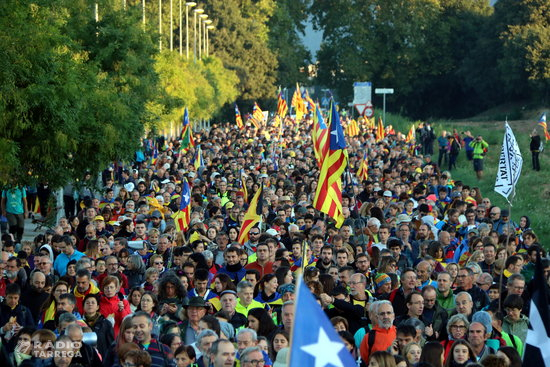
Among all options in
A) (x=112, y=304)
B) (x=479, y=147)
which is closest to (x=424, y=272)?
(x=112, y=304)

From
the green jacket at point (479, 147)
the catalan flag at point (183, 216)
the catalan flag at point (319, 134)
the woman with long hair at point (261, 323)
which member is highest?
the catalan flag at point (319, 134)

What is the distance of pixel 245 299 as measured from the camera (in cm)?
1145

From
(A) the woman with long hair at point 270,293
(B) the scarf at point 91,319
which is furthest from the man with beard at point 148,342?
(A) the woman with long hair at point 270,293

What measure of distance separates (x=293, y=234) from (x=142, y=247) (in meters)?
2.08

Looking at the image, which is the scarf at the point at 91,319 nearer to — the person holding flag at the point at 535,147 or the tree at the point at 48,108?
the tree at the point at 48,108

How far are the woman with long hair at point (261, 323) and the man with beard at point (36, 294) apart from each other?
9.80 feet

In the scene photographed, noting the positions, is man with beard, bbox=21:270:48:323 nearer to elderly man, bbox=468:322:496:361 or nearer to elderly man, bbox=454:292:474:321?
elderly man, bbox=454:292:474:321

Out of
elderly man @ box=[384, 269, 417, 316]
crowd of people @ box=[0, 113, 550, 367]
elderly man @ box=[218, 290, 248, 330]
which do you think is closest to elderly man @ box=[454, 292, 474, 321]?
crowd of people @ box=[0, 113, 550, 367]

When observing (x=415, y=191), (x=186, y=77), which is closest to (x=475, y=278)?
(x=415, y=191)

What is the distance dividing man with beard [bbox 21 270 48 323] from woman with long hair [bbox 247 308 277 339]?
9.80ft

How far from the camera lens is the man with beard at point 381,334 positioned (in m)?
10.2

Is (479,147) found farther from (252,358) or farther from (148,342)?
(252,358)

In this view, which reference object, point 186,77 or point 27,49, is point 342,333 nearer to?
point 27,49

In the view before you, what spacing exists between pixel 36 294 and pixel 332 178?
411 centimetres
